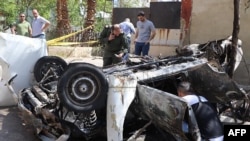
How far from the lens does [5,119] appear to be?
6223 millimetres

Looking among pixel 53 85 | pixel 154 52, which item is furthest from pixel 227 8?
pixel 53 85

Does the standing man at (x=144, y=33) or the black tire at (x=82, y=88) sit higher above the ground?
the standing man at (x=144, y=33)

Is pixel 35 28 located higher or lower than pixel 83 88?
higher

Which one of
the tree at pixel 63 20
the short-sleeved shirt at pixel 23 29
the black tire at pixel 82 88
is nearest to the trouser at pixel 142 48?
the short-sleeved shirt at pixel 23 29

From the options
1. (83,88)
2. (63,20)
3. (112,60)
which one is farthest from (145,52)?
(63,20)

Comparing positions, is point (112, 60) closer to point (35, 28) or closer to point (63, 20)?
point (35, 28)

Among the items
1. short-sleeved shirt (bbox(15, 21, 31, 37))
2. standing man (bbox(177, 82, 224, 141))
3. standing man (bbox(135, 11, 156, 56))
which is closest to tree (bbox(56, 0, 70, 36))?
short-sleeved shirt (bbox(15, 21, 31, 37))

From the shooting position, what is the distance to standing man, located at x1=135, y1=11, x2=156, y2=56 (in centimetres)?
985

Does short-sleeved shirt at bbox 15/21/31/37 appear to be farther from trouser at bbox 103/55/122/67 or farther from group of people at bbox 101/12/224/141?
trouser at bbox 103/55/122/67

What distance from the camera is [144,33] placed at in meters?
9.88

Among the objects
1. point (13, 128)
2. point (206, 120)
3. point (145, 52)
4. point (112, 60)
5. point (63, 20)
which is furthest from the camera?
point (63, 20)

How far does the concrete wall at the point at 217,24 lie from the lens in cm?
933

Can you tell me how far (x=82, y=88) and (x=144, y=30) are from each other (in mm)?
5819

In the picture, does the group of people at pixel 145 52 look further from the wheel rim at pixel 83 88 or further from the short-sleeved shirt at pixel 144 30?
the wheel rim at pixel 83 88
